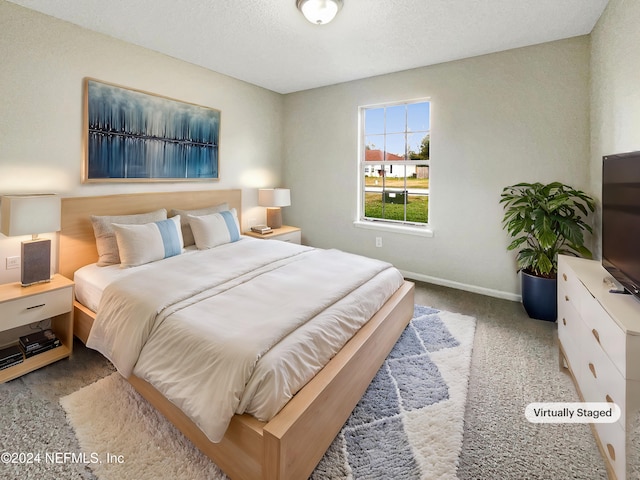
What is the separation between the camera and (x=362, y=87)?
416 centimetres

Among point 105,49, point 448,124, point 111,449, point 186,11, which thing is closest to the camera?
point 111,449

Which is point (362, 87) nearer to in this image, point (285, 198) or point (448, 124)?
point (448, 124)

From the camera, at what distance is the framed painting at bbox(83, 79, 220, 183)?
9.47 ft

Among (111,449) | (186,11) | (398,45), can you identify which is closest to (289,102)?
(398,45)

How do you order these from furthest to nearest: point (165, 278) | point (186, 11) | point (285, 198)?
point (285, 198), point (186, 11), point (165, 278)

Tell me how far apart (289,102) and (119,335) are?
13.0ft

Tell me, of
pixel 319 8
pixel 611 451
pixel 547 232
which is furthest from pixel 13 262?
pixel 547 232

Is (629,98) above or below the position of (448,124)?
below

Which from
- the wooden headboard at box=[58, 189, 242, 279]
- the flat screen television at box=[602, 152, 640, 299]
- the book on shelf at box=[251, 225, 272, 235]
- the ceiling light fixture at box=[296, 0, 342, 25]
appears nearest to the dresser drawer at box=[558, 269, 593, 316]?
the flat screen television at box=[602, 152, 640, 299]

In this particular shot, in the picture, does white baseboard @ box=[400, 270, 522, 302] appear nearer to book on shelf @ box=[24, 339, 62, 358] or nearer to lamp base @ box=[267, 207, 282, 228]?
lamp base @ box=[267, 207, 282, 228]

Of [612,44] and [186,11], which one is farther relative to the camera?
[186,11]

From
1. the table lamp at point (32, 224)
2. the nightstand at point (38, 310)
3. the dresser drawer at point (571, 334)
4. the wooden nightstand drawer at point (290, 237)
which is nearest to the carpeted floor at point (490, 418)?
the nightstand at point (38, 310)

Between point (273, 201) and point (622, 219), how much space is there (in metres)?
3.46

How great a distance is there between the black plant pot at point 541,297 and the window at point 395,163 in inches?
54.0
